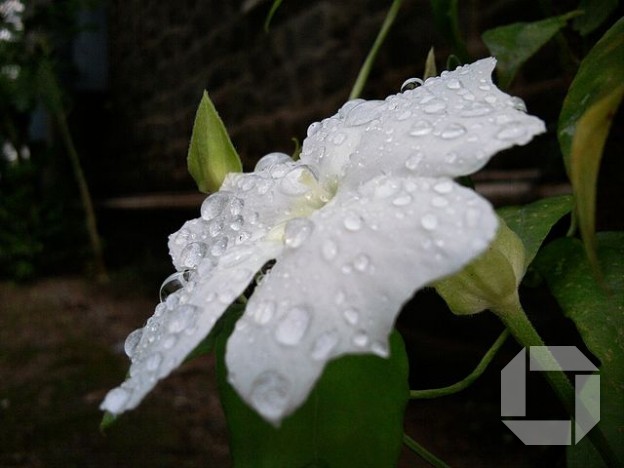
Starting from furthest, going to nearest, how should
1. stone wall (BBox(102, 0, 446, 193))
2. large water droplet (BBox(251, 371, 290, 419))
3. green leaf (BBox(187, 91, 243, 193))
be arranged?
stone wall (BBox(102, 0, 446, 193)), green leaf (BBox(187, 91, 243, 193)), large water droplet (BBox(251, 371, 290, 419))

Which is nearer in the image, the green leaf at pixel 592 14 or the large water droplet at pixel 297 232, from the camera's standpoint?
the large water droplet at pixel 297 232

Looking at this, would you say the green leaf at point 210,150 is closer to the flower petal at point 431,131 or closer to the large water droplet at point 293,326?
the flower petal at point 431,131

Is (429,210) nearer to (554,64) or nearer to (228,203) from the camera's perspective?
(228,203)

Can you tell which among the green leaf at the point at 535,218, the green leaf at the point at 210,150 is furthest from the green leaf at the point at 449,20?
the green leaf at the point at 210,150

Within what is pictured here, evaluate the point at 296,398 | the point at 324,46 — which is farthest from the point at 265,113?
the point at 296,398

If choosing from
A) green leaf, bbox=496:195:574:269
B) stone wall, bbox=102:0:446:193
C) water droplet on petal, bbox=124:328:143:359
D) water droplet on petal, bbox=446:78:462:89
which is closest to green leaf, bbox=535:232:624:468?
green leaf, bbox=496:195:574:269

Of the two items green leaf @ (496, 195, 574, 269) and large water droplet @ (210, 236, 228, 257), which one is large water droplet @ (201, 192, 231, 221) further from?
green leaf @ (496, 195, 574, 269)

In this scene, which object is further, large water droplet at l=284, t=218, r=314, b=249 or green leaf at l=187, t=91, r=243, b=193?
green leaf at l=187, t=91, r=243, b=193
